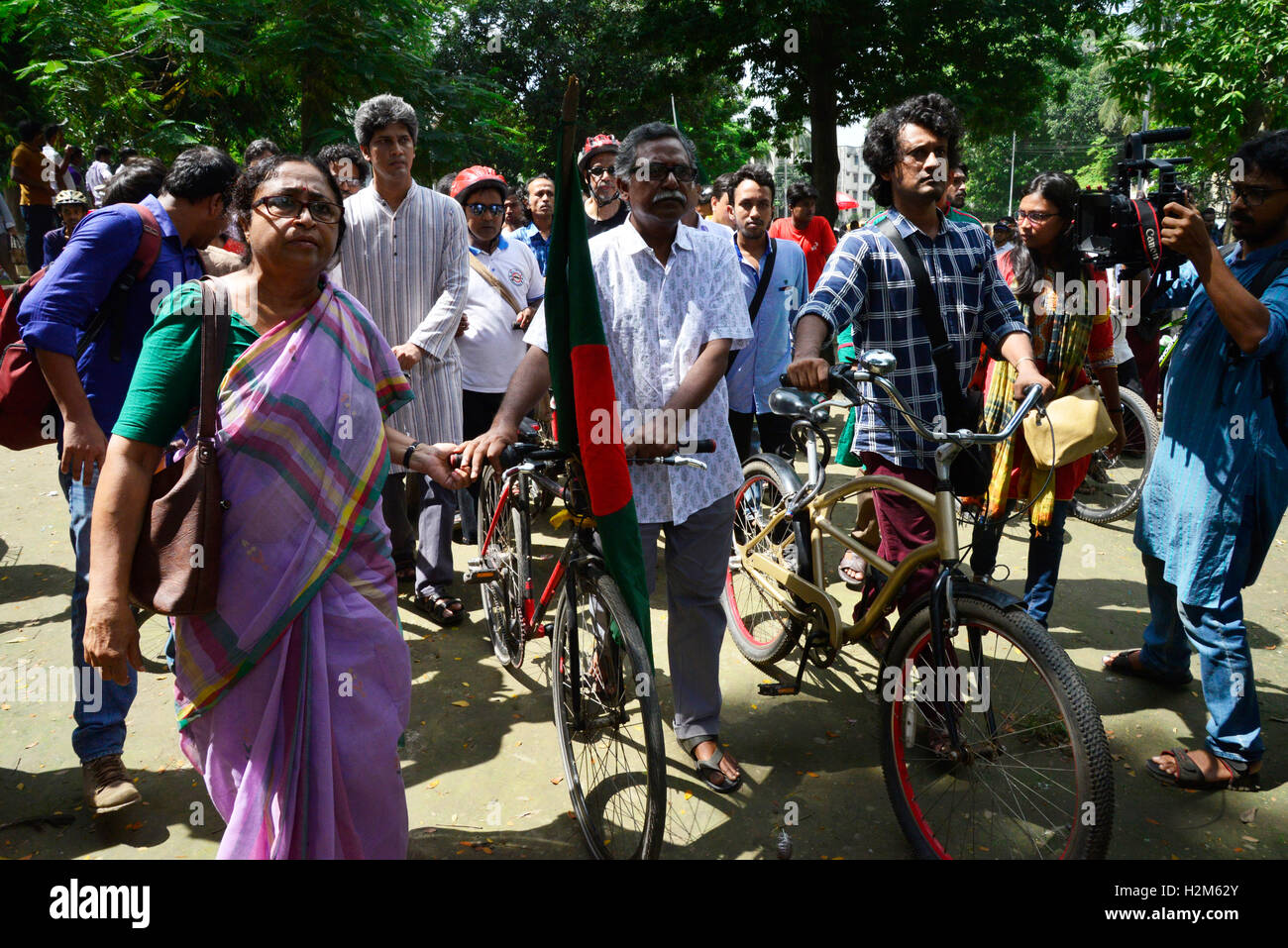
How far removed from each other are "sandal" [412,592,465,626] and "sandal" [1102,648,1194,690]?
128 inches

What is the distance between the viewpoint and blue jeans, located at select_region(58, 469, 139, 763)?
3.35 meters

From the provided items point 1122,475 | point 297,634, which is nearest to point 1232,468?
point 297,634

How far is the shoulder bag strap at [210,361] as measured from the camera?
2.19 metres

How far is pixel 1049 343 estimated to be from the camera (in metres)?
4.38

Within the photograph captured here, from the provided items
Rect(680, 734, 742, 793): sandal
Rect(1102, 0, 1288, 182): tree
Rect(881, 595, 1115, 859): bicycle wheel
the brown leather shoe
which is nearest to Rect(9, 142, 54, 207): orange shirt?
the brown leather shoe

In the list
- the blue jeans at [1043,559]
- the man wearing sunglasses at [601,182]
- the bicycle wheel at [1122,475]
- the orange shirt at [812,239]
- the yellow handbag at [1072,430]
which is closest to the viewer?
the yellow handbag at [1072,430]

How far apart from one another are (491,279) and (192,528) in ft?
13.1

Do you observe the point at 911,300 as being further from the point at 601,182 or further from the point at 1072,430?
the point at 601,182

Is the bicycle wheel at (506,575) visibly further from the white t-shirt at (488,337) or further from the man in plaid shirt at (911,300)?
the man in plaid shirt at (911,300)

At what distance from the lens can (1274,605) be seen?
17.1ft

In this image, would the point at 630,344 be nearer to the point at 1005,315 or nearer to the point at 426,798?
the point at 1005,315

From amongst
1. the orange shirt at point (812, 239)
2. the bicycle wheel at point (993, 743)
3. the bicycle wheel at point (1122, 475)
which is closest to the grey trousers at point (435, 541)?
the bicycle wheel at point (993, 743)

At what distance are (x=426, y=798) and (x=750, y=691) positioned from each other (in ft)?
5.12

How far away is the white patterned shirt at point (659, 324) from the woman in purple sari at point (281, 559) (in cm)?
101
